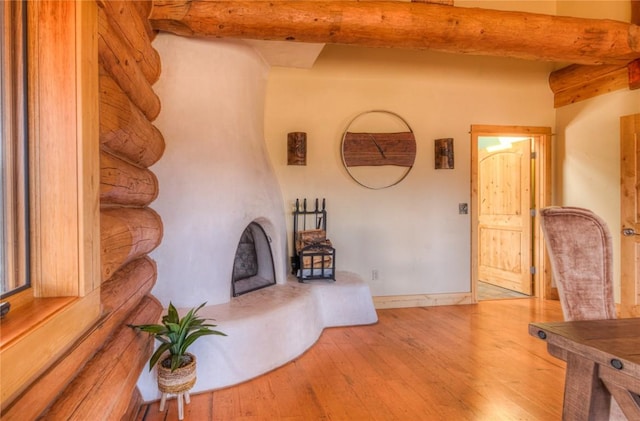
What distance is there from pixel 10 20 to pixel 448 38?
253 centimetres

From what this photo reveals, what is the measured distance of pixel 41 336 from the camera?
0.88 meters

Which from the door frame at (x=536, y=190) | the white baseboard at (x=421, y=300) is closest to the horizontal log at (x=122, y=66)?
the white baseboard at (x=421, y=300)

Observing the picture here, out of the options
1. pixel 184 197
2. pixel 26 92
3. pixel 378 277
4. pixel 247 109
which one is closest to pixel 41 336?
pixel 26 92

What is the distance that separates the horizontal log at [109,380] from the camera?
104 cm

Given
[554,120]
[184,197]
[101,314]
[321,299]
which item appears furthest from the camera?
[554,120]

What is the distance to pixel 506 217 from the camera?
4.98 metres

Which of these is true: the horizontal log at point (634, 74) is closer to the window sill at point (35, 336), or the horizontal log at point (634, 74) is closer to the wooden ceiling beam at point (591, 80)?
the wooden ceiling beam at point (591, 80)

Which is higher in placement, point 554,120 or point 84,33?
point 554,120

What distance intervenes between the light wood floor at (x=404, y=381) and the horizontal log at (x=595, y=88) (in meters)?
2.62

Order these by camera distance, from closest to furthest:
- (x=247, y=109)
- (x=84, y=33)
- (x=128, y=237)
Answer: (x=84, y=33), (x=128, y=237), (x=247, y=109)

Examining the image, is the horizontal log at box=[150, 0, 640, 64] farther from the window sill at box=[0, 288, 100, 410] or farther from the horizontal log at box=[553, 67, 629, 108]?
the window sill at box=[0, 288, 100, 410]

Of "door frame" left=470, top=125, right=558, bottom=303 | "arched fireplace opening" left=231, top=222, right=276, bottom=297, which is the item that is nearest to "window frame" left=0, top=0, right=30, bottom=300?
"arched fireplace opening" left=231, top=222, right=276, bottom=297

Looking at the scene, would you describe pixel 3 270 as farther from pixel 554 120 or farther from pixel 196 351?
pixel 554 120

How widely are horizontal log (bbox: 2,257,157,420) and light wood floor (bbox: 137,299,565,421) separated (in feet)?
2.35
